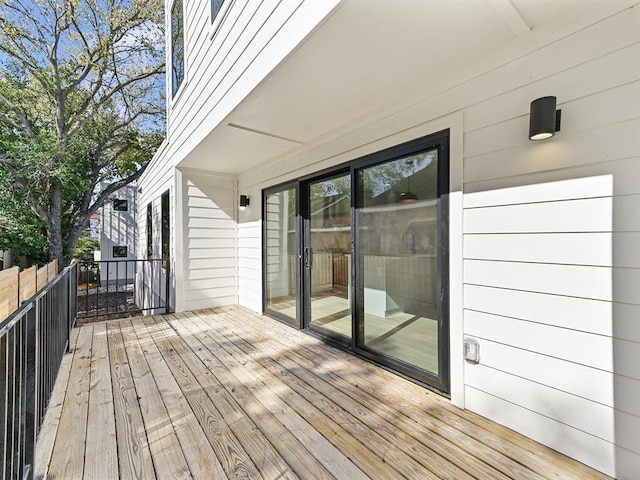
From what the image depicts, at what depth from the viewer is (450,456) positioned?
1.61m

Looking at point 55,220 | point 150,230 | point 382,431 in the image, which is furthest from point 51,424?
point 55,220

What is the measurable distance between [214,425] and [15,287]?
1.40 metres

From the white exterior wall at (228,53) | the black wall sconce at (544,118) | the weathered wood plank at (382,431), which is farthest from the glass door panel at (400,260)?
the white exterior wall at (228,53)

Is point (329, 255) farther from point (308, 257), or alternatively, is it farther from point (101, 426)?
point (101, 426)

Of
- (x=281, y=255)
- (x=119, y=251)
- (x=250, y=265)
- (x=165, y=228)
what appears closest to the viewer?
(x=281, y=255)

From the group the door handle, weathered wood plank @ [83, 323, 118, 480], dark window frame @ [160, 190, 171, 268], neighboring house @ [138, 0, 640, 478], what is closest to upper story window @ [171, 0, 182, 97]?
neighboring house @ [138, 0, 640, 478]

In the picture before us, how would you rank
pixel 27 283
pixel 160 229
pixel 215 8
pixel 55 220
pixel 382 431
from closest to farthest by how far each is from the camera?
pixel 382 431 < pixel 27 283 < pixel 215 8 < pixel 160 229 < pixel 55 220

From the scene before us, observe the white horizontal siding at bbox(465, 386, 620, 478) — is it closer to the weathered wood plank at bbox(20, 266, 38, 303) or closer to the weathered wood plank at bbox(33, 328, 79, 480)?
the weathered wood plank at bbox(33, 328, 79, 480)

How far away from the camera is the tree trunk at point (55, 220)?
26.6 ft

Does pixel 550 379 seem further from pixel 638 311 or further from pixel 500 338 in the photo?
pixel 638 311

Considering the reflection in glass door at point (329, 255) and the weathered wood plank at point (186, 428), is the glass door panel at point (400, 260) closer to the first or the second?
the reflection in glass door at point (329, 255)

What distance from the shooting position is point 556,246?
65.6 inches

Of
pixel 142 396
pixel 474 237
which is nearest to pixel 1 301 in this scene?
pixel 142 396

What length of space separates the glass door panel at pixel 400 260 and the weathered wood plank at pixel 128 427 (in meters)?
1.87
